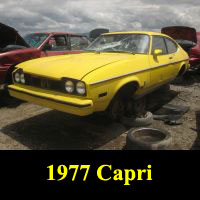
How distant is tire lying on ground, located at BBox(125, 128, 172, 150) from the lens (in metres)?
2.93

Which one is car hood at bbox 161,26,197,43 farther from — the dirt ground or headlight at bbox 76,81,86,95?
headlight at bbox 76,81,86,95

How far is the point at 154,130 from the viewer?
3342mm

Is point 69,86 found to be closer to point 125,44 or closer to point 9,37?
point 125,44

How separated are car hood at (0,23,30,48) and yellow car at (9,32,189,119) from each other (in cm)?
157

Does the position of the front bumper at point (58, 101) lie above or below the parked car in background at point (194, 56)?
below

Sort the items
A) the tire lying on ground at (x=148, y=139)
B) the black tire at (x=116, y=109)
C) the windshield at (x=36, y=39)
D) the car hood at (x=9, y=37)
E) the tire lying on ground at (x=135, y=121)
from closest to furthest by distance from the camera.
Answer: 1. the tire lying on ground at (x=148, y=139)
2. the black tire at (x=116, y=109)
3. the tire lying on ground at (x=135, y=121)
4. the car hood at (x=9, y=37)
5. the windshield at (x=36, y=39)

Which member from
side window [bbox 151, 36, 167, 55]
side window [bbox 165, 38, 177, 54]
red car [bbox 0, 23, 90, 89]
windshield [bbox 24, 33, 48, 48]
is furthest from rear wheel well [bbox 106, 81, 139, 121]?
windshield [bbox 24, 33, 48, 48]

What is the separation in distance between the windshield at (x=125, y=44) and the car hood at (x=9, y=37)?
1.77 meters

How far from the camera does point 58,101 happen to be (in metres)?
3.08

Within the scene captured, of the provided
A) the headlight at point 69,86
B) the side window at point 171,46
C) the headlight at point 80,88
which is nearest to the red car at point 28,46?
the headlight at point 69,86

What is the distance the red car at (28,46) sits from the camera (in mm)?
4750

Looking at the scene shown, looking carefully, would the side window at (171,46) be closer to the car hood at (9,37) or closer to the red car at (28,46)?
the red car at (28,46)

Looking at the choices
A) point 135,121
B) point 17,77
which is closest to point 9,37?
point 17,77

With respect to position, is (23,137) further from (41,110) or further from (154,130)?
(154,130)
